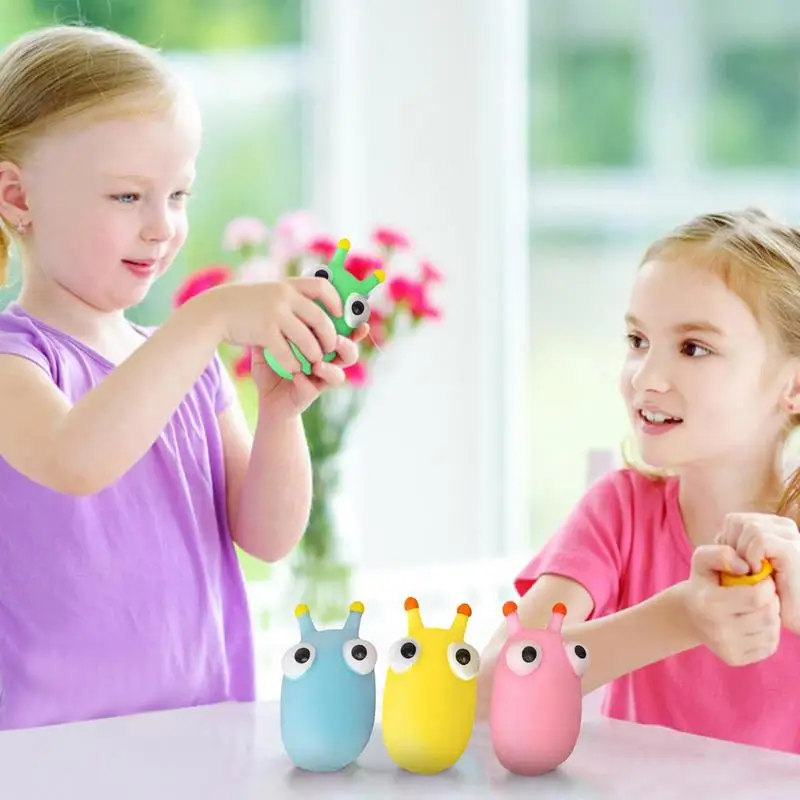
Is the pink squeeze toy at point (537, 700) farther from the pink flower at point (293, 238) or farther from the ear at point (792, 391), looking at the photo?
the pink flower at point (293, 238)

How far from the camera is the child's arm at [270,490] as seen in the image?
1388 millimetres

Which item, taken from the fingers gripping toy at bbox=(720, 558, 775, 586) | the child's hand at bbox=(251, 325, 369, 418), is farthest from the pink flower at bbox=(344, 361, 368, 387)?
the fingers gripping toy at bbox=(720, 558, 775, 586)

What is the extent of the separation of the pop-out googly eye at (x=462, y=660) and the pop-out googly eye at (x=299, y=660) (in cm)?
9

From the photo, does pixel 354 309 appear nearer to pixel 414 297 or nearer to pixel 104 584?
pixel 104 584

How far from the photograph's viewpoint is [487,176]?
315 cm

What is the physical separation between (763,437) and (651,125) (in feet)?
6.09

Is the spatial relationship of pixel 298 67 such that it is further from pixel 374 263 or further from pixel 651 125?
pixel 374 263

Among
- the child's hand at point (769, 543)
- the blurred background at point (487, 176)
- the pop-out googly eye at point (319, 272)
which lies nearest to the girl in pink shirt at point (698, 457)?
the child's hand at point (769, 543)

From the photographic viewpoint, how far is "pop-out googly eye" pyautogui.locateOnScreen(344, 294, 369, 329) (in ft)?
3.61

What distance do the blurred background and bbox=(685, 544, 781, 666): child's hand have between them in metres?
1.85

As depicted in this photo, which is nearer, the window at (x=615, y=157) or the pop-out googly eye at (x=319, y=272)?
the pop-out googly eye at (x=319, y=272)

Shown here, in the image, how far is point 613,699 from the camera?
4.81ft

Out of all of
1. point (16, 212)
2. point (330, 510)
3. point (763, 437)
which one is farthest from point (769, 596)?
point (330, 510)

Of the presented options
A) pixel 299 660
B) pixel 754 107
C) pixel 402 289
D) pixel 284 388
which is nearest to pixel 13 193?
pixel 284 388
